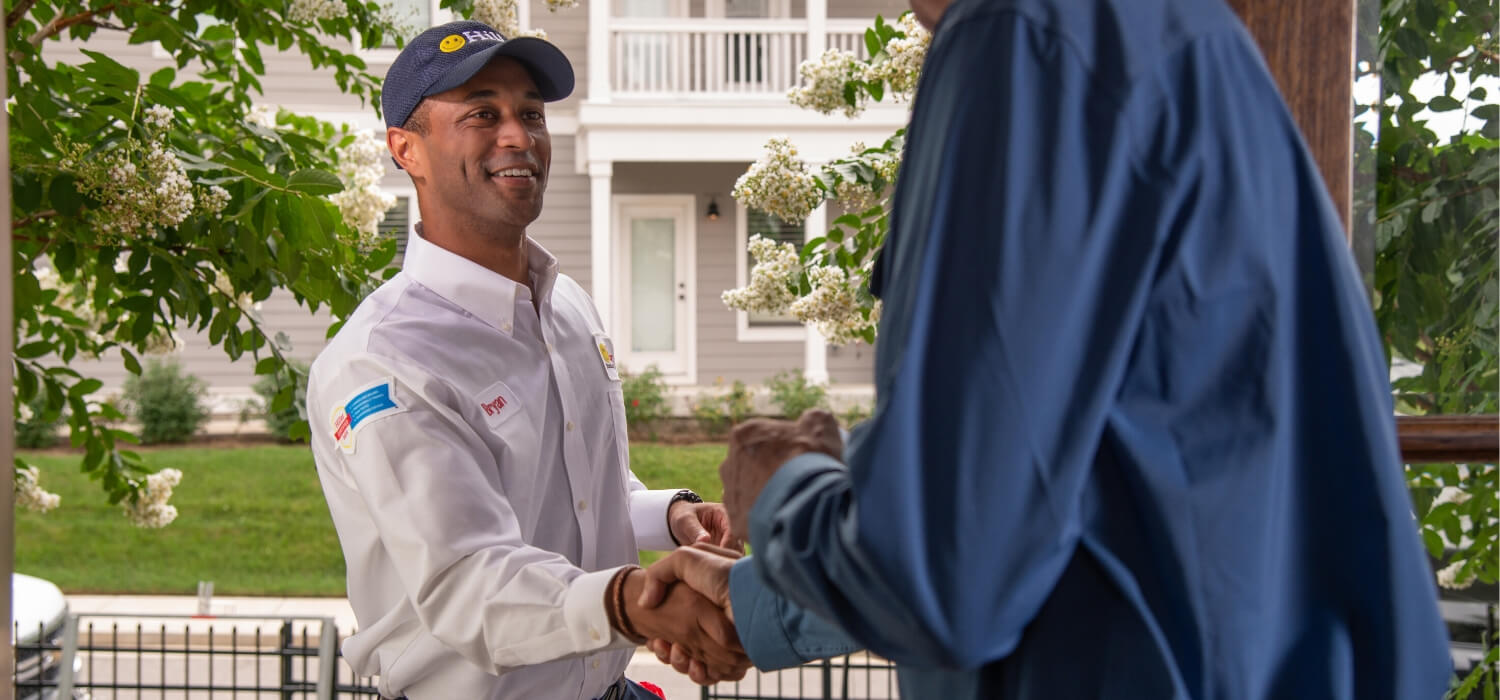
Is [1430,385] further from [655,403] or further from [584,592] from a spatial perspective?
[655,403]

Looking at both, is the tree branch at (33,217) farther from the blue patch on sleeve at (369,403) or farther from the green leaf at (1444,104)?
the green leaf at (1444,104)

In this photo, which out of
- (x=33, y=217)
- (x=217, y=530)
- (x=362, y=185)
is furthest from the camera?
(x=217, y=530)

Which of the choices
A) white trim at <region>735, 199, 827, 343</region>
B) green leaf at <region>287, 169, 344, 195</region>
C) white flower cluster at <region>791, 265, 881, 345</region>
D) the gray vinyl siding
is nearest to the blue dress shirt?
green leaf at <region>287, 169, 344, 195</region>

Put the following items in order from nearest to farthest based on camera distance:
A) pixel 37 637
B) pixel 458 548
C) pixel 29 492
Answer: pixel 458 548, pixel 29 492, pixel 37 637

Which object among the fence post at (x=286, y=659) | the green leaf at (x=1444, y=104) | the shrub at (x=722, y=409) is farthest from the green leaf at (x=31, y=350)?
the shrub at (x=722, y=409)

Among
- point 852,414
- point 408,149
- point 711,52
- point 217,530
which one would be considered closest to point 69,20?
point 408,149

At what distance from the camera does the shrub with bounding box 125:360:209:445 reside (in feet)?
39.9

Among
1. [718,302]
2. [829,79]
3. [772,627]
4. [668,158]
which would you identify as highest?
[668,158]

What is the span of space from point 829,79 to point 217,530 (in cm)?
801

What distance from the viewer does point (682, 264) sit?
565 inches

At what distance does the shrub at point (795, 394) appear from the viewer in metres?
12.4

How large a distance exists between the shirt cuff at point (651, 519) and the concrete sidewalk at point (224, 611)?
4.94m

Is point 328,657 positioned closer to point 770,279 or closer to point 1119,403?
point 770,279

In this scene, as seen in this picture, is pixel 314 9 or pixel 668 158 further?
pixel 668 158
